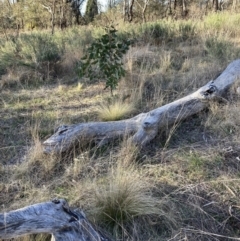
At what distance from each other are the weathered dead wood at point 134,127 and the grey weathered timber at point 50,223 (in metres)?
1.34

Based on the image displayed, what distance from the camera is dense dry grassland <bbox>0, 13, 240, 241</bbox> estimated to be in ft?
7.02

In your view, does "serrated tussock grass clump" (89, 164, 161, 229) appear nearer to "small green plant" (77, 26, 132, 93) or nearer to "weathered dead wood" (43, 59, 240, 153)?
"weathered dead wood" (43, 59, 240, 153)

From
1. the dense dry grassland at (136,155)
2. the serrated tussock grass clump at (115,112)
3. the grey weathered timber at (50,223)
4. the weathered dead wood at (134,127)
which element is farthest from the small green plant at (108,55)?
the grey weathered timber at (50,223)

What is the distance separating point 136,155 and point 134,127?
0.48 meters

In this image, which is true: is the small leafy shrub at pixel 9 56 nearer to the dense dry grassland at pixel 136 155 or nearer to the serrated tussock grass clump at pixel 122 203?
the dense dry grassland at pixel 136 155

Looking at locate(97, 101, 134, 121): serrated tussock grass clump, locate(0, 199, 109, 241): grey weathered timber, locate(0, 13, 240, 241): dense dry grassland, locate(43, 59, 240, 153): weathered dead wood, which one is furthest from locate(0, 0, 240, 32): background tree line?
locate(0, 199, 109, 241): grey weathered timber

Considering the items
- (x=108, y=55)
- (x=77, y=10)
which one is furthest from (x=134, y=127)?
(x=77, y=10)

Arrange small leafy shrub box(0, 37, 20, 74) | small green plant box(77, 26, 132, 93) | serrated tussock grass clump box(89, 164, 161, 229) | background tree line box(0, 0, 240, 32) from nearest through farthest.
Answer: serrated tussock grass clump box(89, 164, 161, 229), small green plant box(77, 26, 132, 93), small leafy shrub box(0, 37, 20, 74), background tree line box(0, 0, 240, 32)

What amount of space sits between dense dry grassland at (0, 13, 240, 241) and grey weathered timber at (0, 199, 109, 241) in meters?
0.30

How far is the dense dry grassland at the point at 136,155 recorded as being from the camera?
2.14 metres

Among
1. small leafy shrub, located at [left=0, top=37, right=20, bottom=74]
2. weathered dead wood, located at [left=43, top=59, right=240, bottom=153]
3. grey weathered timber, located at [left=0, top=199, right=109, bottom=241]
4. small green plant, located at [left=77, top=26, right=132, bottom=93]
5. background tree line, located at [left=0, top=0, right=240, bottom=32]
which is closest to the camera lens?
grey weathered timber, located at [left=0, top=199, right=109, bottom=241]

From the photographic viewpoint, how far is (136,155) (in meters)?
2.93

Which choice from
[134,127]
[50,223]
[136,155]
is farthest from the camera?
[134,127]

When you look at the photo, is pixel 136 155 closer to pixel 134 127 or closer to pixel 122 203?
pixel 134 127
